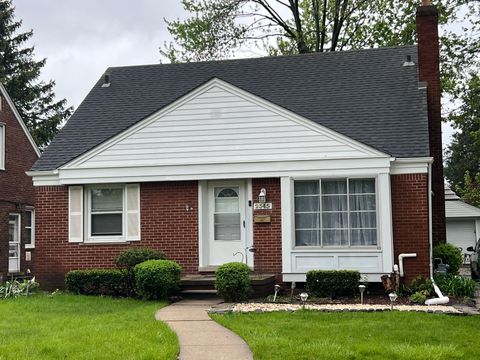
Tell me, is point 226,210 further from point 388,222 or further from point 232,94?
point 388,222

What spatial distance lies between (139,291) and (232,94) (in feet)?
16.8

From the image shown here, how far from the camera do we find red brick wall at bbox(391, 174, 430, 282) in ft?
45.8

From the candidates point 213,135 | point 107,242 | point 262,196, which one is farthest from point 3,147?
point 262,196

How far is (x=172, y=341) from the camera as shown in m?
8.41

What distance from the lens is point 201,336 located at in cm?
895

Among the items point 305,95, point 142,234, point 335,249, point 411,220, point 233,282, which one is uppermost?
point 305,95

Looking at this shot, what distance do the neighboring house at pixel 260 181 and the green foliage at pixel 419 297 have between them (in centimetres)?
111

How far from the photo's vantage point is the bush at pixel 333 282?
13117 millimetres

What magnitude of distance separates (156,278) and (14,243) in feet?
43.2

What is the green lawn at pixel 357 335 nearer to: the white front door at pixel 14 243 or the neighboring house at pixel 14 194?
the neighboring house at pixel 14 194

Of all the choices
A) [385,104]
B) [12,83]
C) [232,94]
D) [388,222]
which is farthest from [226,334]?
[12,83]

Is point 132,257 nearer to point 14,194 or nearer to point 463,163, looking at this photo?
point 14,194

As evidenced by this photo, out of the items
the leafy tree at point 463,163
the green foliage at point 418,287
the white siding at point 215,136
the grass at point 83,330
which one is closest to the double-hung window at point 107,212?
the white siding at point 215,136

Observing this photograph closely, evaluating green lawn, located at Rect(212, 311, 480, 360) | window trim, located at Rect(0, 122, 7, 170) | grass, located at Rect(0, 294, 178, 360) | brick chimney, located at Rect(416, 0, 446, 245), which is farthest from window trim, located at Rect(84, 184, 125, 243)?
window trim, located at Rect(0, 122, 7, 170)
